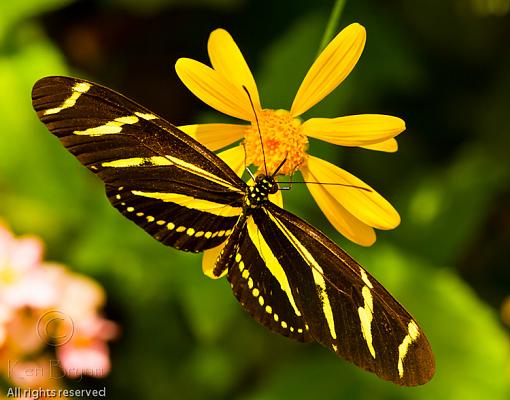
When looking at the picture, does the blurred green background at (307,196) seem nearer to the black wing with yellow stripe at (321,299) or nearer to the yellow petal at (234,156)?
the yellow petal at (234,156)

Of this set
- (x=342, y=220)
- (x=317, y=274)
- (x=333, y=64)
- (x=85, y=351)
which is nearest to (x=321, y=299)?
(x=317, y=274)

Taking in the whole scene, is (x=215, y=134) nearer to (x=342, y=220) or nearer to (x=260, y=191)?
(x=260, y=191)

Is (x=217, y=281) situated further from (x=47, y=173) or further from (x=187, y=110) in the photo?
(x=187, y=110)

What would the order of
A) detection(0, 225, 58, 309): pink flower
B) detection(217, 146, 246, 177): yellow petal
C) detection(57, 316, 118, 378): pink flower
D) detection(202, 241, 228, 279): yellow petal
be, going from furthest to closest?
1. detection(57, 316, 118, 378): pink flower
2. detection(0, 225, 58, 309): pink flower
3. detection(217, 146, 246, 177): yellow petal
4. detection(202, 241, 228, 279): yellow petal

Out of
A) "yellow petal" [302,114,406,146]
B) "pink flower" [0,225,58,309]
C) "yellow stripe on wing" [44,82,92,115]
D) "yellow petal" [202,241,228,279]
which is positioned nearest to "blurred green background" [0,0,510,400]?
"pink flower" [0,225,58,309]

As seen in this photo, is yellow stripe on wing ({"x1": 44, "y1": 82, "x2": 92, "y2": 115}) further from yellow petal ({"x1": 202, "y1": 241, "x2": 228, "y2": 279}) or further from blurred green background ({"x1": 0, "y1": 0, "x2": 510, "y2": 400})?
blurred green background ({"x1": 0, "y1": 0, "x2": 510, "y2": 400})

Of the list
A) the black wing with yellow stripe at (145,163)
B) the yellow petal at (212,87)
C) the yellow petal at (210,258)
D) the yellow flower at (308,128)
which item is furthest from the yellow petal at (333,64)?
the yellow petal at (210,258)
